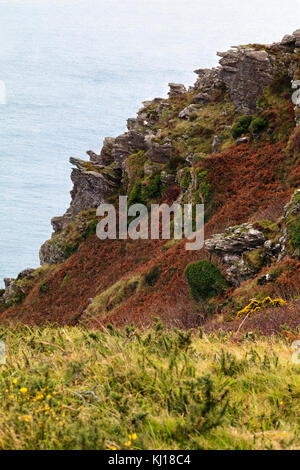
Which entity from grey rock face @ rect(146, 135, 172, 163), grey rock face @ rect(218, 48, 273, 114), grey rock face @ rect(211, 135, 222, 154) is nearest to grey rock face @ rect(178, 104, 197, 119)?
grey rock face @ rect(146, 135, 172, 163)

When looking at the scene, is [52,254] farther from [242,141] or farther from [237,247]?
[237,247]

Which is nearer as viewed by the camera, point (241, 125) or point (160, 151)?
point (241, 125)

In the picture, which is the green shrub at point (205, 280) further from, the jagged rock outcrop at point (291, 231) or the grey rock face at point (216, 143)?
the grey rock face at point (216, 143)

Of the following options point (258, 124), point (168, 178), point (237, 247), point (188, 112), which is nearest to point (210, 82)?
point (188, 112)

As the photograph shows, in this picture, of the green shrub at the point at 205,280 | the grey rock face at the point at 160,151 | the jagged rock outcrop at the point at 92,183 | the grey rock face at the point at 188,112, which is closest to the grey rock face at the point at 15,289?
the jagged rock outcrop at the point at 92,183

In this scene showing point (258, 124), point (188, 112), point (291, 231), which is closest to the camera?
point (291, 231)

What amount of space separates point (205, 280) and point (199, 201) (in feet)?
33.6

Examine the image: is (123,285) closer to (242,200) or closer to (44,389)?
(242,200)

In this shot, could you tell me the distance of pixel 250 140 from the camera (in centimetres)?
2922

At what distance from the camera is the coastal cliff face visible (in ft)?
56.5

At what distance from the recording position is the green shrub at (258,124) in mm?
28438

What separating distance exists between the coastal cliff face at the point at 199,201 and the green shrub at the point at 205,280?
0.88ft

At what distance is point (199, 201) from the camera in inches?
1101
